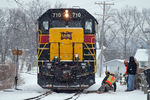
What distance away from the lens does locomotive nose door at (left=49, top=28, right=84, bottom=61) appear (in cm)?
1294

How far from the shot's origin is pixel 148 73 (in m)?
10.4

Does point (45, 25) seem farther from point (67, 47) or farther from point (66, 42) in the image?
point (67, 47)

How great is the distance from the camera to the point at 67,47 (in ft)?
42.7

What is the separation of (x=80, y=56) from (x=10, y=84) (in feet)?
16.8

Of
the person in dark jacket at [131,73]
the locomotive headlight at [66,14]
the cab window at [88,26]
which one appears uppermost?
the locomotive headlight at [66,14]

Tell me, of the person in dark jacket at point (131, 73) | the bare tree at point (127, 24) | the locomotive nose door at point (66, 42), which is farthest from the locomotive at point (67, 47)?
the bare tree at point (127, 24)

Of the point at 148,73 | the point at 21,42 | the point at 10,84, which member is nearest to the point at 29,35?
the point at 21,42

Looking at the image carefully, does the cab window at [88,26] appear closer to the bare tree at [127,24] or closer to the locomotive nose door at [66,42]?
the locomotive nose door at [66,42]

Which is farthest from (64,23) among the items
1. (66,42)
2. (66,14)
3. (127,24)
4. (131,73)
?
(127,24)

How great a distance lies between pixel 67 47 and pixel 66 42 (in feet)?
0.73

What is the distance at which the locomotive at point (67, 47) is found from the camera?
40.6ft

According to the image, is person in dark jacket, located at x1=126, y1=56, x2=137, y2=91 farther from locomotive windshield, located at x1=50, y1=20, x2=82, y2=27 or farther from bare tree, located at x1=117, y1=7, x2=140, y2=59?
bare tree, located at x1=117, y1=7, x2=140, y2=59

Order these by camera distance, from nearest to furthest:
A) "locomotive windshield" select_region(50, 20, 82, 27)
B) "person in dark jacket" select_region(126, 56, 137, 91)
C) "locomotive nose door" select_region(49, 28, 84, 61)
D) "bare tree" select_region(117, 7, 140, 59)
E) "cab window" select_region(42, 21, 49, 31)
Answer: "person in dark jacket" select_region(126, 56, 137, 91) → "locomotive nose door" select_region(49, 28, 84, 61) → "locomotive windshield" select_region(50, 20, 82, 27) → "cab window" select_region(42, 21, 49, 31) → "bare tree" select_region(117, 7, 140, 59)

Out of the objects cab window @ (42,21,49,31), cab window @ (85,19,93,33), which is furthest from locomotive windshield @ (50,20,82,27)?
cab window @ (85,19,93,33)
